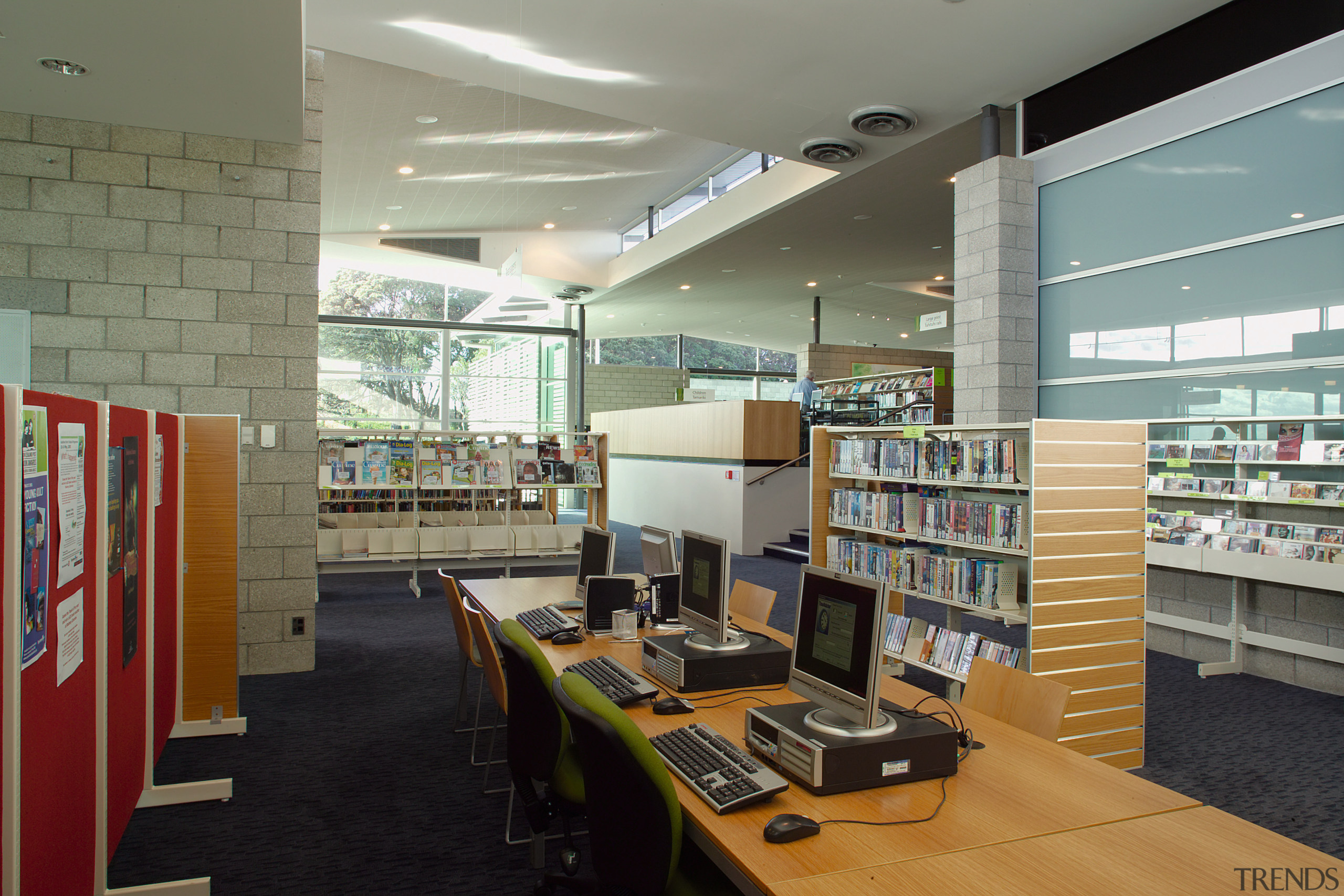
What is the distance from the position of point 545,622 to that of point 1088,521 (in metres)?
2.62

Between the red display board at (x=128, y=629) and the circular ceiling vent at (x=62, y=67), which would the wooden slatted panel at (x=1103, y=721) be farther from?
the circular ceiling vent at (x=62, y=67)

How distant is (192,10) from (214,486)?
222 centimetres

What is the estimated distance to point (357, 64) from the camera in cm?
646

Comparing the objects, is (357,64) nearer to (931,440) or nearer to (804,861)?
(931,440)

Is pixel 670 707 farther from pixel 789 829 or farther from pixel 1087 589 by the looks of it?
pixel 1087 589

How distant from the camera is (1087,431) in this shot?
3.79 meters

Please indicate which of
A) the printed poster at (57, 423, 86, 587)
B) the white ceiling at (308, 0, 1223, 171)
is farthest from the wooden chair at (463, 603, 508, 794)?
the white ceiling at (308, 0, 1223, 171)

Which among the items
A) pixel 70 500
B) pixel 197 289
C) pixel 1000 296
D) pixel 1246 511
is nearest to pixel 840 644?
pixel 70 500

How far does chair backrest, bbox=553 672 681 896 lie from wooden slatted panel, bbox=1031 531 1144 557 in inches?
102

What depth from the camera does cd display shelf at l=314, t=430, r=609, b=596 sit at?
7.52 meters

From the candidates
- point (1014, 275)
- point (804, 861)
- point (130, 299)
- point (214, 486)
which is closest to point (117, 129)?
point (130, 299)

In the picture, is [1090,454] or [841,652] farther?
[1090,454]

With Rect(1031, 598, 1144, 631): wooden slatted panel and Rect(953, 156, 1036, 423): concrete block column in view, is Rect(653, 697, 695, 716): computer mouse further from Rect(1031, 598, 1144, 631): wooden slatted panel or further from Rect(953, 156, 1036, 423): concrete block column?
Rect(953, 156, 1036, 423): concrete block column

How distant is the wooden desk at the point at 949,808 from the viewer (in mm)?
1568
